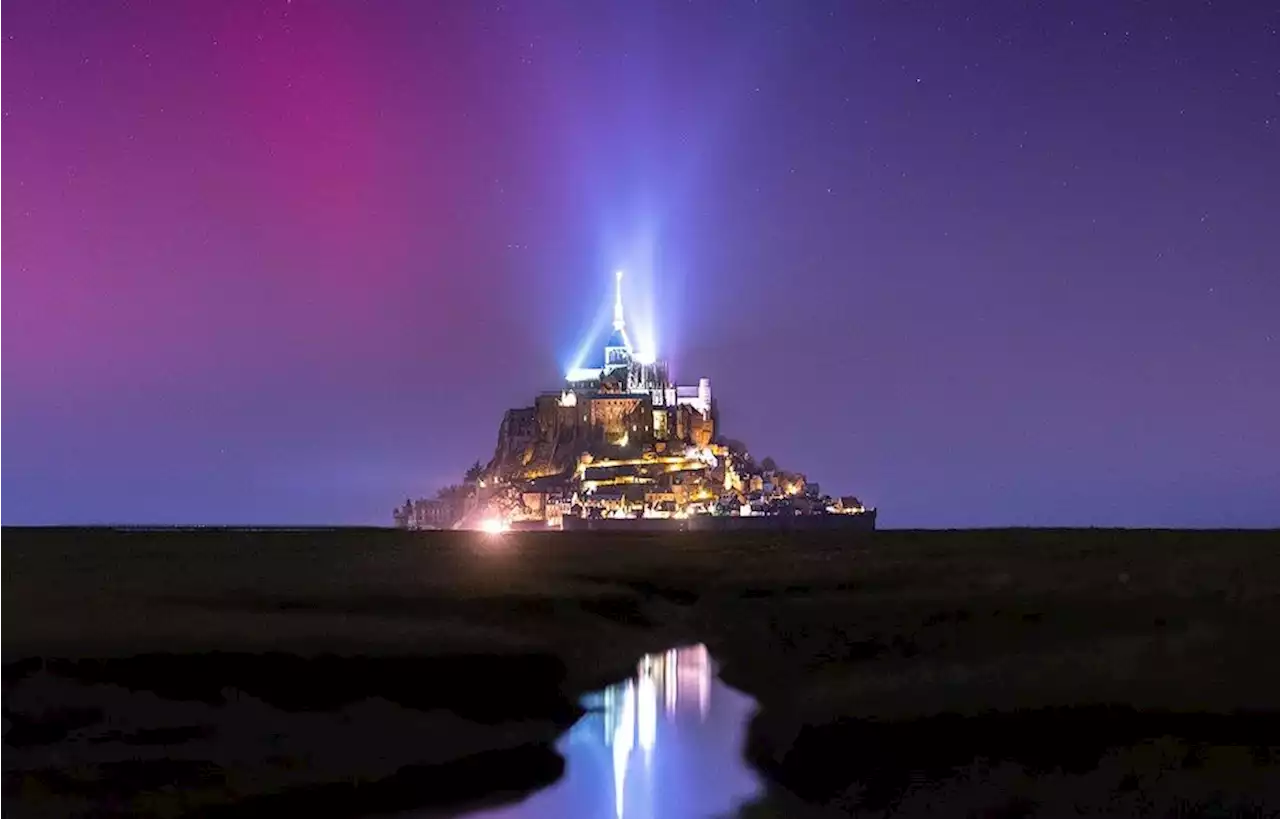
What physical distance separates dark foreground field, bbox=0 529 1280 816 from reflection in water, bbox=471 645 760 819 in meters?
0.74

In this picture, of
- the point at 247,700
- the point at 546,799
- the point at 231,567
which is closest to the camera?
the point at 546,799

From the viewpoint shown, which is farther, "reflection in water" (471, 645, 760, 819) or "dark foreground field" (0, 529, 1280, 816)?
"reflection in water" (471, 645, 760, 819)

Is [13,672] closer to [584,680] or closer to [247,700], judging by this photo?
[247,700]

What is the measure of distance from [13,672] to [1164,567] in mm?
49879

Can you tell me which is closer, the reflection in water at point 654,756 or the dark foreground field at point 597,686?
the dark foreground field at point 597,686

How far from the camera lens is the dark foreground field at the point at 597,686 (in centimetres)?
2208

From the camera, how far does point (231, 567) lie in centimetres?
7388

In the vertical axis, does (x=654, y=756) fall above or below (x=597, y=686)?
below

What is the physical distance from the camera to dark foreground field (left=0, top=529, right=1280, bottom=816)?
22.1m

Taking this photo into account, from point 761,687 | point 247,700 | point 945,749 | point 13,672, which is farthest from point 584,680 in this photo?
point 945,749

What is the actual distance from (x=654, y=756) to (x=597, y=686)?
8996 mm

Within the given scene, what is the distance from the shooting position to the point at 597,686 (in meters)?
39.6

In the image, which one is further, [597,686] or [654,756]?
[597,686]

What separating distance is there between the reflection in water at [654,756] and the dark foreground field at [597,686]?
0.74 meters
